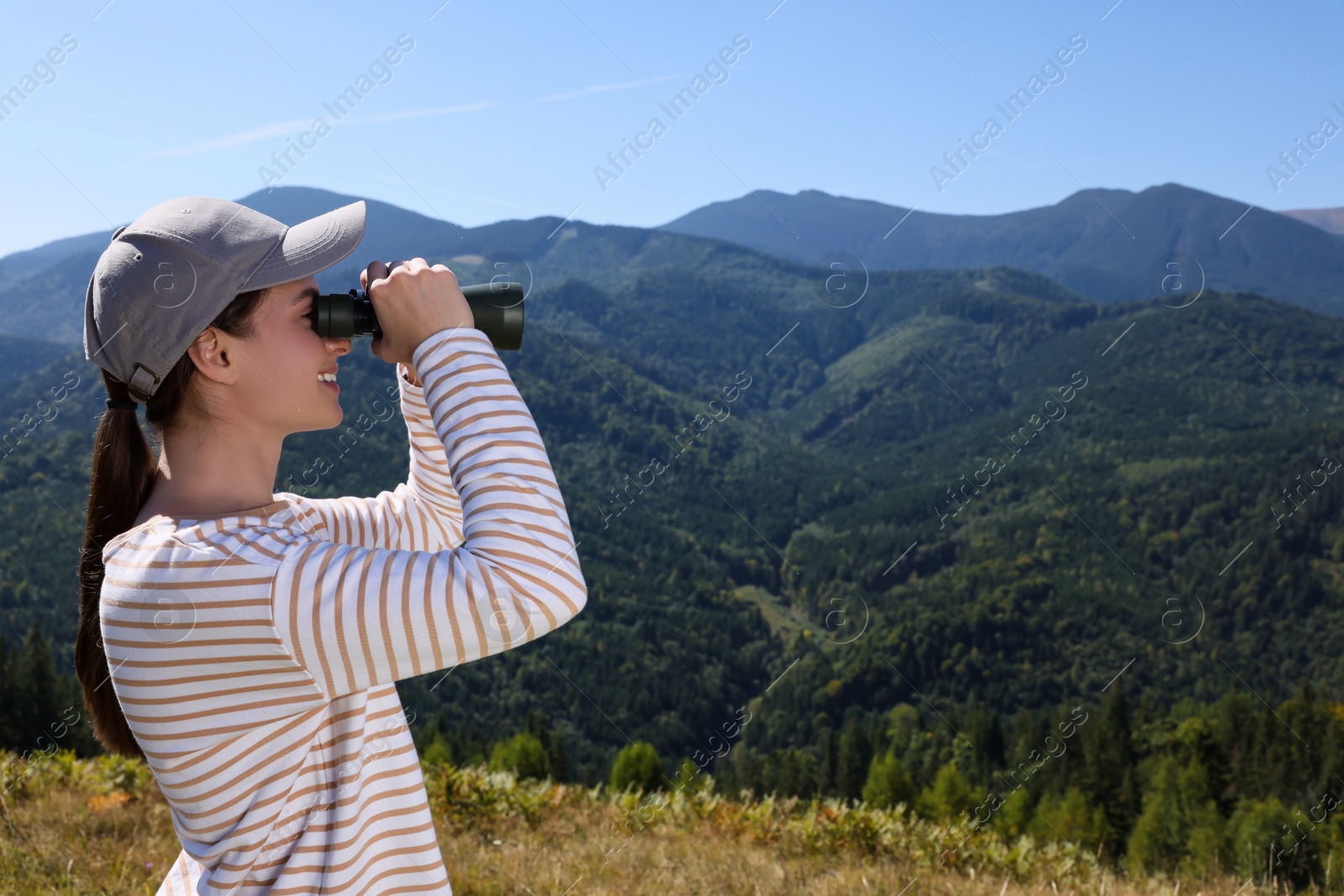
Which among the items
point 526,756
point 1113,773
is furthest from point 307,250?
point 1113,773

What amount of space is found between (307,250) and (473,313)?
23 cm

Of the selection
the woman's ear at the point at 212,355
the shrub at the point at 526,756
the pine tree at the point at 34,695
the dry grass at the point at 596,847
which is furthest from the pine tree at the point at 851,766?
the woman's ear at the point at 212,355

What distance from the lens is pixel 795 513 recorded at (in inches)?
5010

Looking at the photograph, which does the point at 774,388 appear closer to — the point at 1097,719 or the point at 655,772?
the point at 1097,719

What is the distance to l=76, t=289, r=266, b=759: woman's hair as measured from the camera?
1.26m

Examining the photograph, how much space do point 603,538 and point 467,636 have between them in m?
101

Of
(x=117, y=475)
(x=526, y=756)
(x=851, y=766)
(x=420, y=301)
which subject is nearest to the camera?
(x=420, y=301)

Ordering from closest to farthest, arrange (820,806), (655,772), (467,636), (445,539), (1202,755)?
(467,636)
(445,539)
(820,806)
(655,772)
(1202,755)

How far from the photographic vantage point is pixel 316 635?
103 cm

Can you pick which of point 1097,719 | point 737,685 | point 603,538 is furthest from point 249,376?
point 603,538

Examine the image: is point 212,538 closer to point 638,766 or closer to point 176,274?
point 176,274

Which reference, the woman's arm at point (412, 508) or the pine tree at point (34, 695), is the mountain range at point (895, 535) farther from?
the woman's arm at point (412, 508)

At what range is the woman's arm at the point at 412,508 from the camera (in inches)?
62.8

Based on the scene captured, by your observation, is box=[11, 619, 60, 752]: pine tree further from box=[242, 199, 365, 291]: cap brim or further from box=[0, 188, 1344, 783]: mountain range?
box=[242, 199, 365, 291]: cap brim
